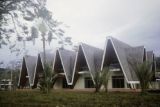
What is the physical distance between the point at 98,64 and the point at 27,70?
13.9 metres

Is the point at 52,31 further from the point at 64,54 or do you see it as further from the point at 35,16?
the point at 64,54

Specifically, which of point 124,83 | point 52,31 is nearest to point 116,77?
point 124,83

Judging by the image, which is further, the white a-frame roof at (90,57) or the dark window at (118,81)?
the dark window at (118,81)

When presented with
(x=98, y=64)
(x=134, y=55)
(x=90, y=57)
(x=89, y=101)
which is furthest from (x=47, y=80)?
(x=134, y=55)

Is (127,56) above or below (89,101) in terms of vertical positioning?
above

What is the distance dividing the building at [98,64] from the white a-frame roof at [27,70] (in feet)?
5.94

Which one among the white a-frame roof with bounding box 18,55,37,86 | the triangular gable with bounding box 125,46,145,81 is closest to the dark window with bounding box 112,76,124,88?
the triangular gable with bounding box 125,46,145,81

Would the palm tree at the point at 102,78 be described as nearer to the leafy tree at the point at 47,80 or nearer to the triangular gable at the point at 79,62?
the leafy tree at the point at 47,80

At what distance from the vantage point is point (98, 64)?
31.0m

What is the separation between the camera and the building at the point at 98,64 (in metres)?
28.0

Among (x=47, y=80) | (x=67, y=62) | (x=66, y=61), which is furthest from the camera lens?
(x=67, y=62)

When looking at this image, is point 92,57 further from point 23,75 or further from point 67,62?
point 23,75

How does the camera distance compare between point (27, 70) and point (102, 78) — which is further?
point (27, 70)

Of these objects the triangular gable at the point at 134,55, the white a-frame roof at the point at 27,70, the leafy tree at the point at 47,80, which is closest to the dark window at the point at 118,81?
the triangular gable at the point at 134,55
